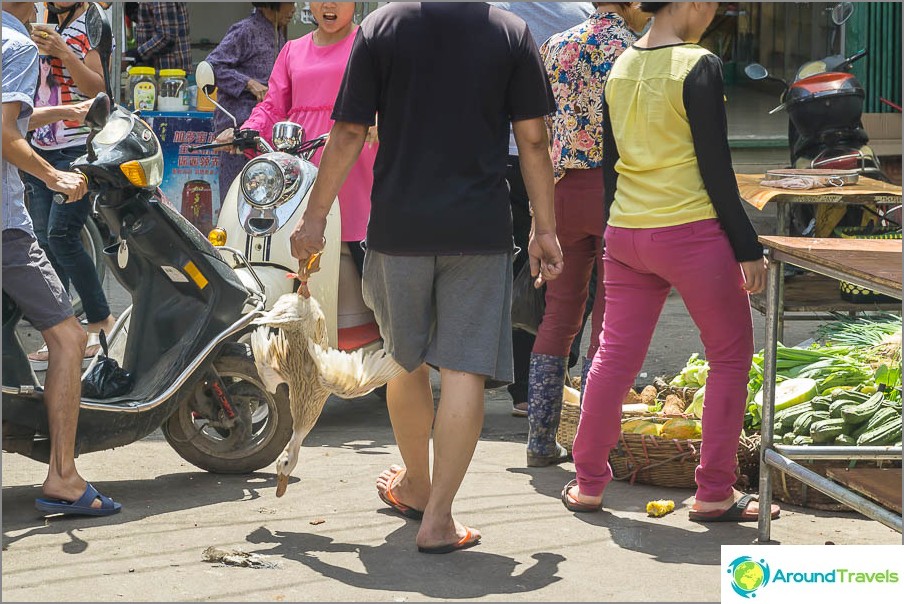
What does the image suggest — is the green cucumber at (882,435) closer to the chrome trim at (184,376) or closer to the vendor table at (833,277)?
the vendor table at (833,277)

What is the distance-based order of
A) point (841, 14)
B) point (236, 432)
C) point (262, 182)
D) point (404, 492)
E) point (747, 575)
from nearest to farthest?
point (747, 575) < point (404, 492) < point (236, 432) < point (262, 182) < point (841, 14)

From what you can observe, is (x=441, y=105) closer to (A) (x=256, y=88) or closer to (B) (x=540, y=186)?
(B) (x=540, y=186)

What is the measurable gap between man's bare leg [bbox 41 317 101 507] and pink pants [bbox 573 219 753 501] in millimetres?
1802

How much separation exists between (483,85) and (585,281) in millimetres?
1440

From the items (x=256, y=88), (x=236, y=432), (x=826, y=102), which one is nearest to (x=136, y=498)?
(x=236, y=432)

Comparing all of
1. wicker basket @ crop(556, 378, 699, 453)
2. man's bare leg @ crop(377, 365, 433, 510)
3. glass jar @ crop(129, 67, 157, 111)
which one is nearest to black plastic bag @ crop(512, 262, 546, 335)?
wicker basket @ crop(556, 378, 699, 453)

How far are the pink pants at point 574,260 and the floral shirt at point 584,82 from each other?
74 millimetres

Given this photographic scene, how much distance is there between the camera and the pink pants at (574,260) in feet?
16.7

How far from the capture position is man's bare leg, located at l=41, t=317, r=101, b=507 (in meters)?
4.39

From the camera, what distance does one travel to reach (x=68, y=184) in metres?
4.38

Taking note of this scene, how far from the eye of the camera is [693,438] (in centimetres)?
498

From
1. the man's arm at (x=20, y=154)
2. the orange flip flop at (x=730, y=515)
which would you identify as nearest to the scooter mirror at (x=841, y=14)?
the orange flip flop at (x=730, y=515)

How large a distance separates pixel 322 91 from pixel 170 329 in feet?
4.90

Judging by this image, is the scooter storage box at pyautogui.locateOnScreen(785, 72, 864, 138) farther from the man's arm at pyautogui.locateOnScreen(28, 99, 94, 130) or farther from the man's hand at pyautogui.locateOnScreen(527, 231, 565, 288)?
the man's arm at pyautogui.locateOnScreen(28, 99, 94, 130)
